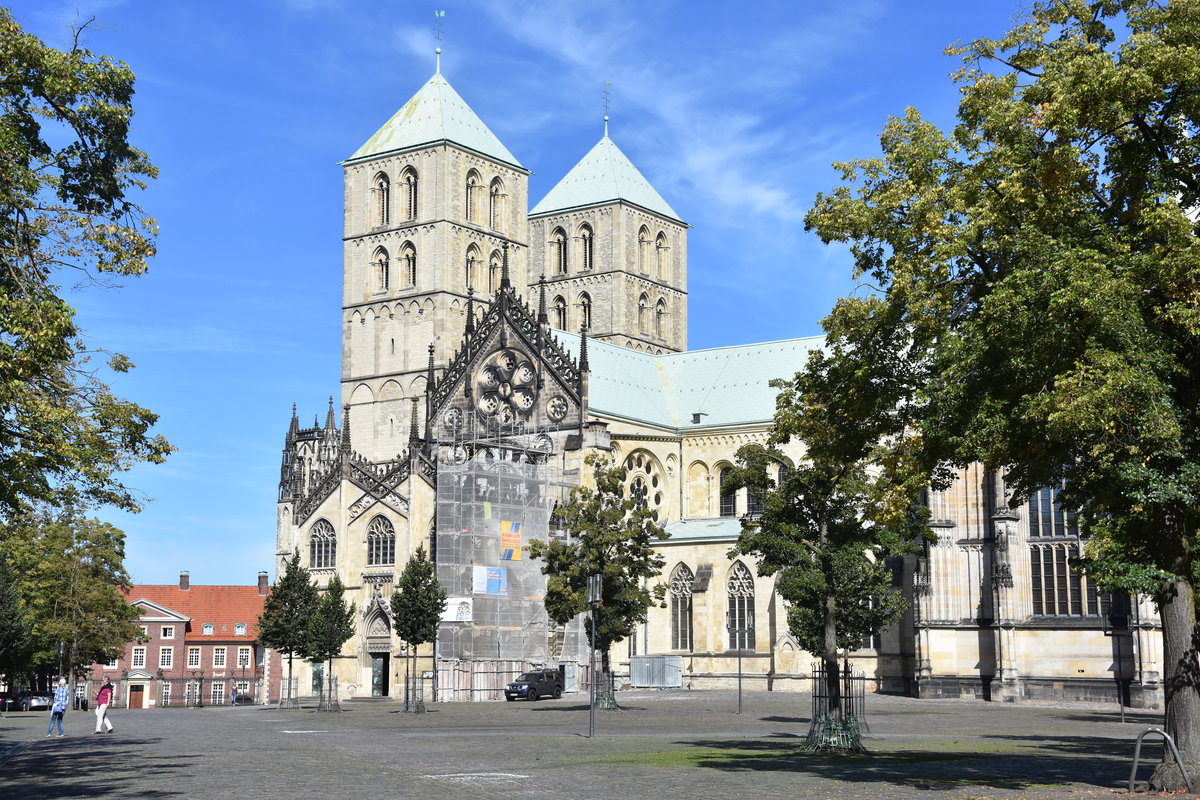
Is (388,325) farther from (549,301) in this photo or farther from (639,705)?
(639,705)

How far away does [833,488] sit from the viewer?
30547 millimetres

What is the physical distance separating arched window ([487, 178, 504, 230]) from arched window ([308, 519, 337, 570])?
101ft

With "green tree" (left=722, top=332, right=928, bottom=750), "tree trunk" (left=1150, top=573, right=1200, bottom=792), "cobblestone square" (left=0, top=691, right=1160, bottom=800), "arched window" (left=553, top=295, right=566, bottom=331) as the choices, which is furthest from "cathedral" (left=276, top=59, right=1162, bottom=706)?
"tree trunk" (left=1150, top=573, right=1200, bottom=792)

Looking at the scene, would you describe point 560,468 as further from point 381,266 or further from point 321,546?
point 381,266

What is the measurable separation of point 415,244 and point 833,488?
7005 centimetres

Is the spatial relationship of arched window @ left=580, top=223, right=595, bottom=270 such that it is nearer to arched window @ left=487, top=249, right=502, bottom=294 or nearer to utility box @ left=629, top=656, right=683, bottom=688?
arched window @ left=487, top=249, right=502, bottom=294

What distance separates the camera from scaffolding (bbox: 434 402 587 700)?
63438 mm

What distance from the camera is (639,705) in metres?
52.0

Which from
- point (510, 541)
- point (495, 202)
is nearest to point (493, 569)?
point (510, 541)

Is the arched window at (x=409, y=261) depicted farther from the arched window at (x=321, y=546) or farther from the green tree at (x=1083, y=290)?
the green tree at (x=1083, y=290)

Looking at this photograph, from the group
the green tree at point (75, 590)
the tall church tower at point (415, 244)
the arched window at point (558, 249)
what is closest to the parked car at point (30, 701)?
the green tree at point (75, 590)

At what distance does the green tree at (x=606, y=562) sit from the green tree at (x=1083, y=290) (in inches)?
994

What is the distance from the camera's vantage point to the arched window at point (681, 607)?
6844cm

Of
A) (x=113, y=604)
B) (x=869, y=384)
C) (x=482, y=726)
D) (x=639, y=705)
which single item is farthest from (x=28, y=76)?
(x=113, y=604)
